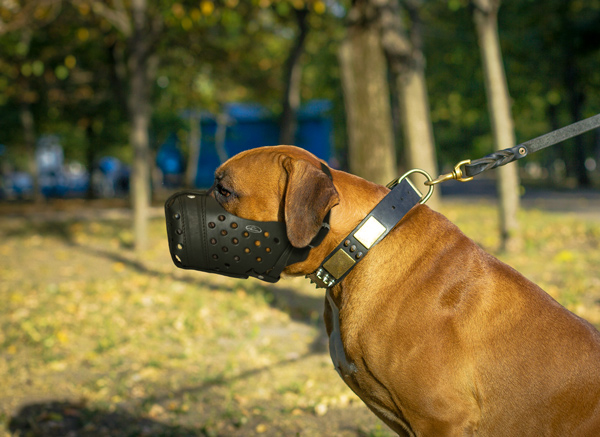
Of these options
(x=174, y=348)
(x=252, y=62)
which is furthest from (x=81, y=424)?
(x=252, y=62)

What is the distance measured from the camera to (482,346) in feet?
6.70

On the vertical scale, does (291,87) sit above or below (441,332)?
above

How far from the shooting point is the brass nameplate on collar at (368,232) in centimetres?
216

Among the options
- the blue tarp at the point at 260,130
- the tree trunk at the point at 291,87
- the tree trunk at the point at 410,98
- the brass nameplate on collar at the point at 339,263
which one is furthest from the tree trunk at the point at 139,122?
the blue tarp at the point at 260,130

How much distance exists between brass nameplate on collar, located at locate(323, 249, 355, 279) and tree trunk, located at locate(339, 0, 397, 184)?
535cm

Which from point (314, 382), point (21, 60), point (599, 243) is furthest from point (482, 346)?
point (21, 60)

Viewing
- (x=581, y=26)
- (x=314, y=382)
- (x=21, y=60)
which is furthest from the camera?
(x=581, y=26)

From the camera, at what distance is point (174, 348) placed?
18.0ft

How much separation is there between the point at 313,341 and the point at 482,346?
3.69m

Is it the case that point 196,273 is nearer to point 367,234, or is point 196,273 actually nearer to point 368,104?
point 368,104

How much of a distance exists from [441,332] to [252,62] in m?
14.6

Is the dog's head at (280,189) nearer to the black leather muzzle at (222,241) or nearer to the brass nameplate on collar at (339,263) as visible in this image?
the black leather muzzle at (222,241)

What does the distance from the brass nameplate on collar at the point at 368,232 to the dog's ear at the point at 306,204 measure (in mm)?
156

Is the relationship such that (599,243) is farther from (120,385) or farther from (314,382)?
(120,385)
